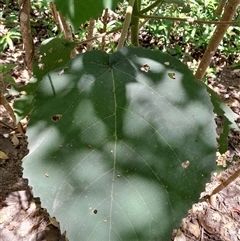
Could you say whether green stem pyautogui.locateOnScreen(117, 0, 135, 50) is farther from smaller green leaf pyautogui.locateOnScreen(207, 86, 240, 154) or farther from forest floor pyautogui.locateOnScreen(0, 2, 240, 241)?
forest floor pyautogui.locateOnScreen(0, 2, 240, 241)

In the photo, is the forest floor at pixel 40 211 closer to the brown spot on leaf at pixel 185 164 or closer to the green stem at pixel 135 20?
the green stem at pixel 135 20

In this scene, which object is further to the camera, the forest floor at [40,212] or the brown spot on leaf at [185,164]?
the forest floor at [40,212]

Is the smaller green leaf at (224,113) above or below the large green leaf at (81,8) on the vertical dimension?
below

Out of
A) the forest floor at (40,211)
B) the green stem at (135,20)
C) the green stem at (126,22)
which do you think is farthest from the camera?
the forest floor at (40,211)

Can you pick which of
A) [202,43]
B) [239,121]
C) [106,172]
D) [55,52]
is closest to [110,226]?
[106,172]

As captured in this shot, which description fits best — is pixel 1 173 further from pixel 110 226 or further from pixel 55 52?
pixel 110 226

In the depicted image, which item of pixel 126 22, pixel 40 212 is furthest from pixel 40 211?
pixel 126 22

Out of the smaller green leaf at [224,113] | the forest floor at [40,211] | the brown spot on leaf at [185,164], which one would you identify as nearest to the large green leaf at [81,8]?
the brown spot on leaf at [185,164]
